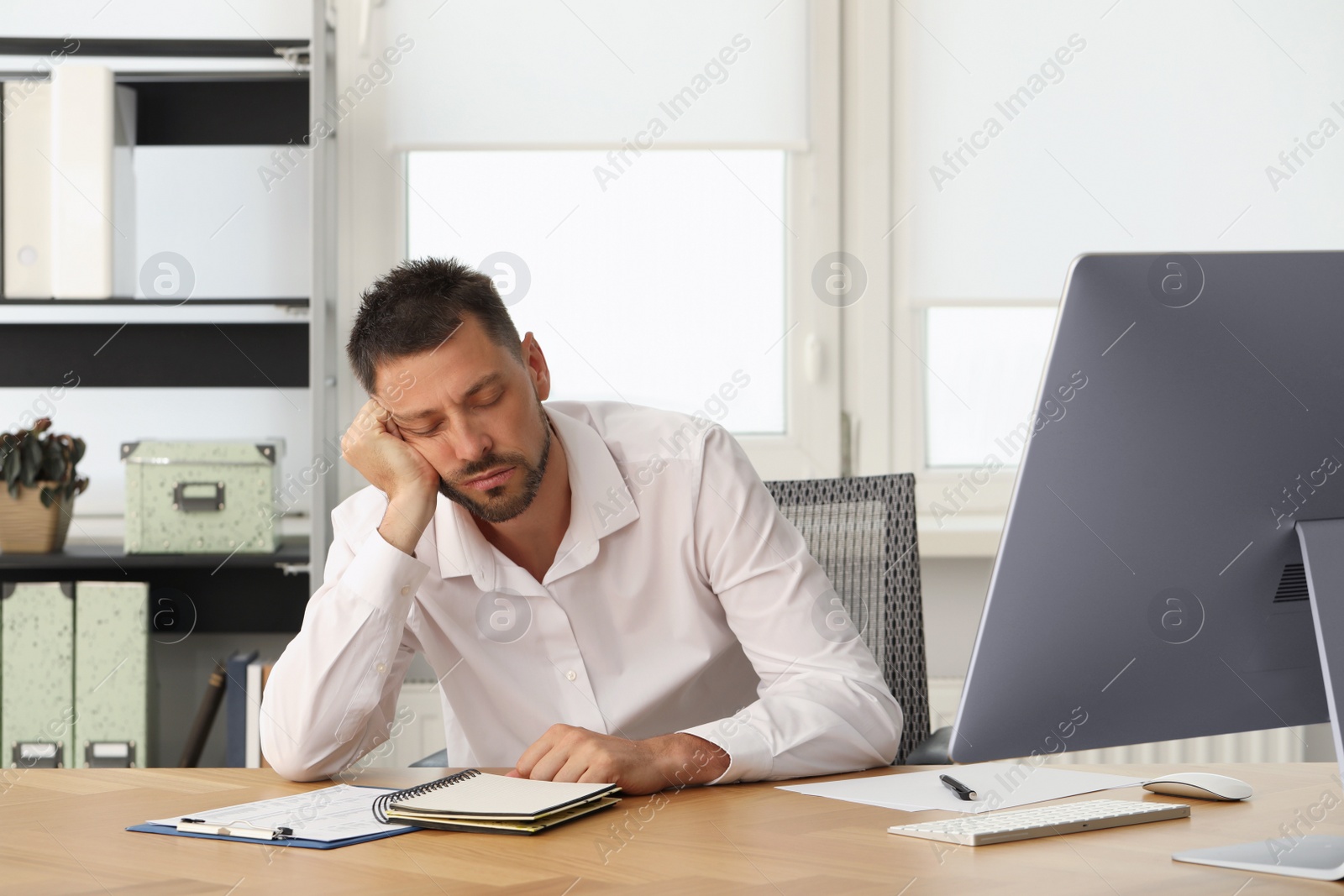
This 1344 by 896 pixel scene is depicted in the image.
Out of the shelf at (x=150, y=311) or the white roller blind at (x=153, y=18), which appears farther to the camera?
the white roller blind at (x=153, y=18)

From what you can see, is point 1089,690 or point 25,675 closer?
point 1089,690

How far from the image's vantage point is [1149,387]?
0.72m

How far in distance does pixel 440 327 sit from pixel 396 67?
161cm

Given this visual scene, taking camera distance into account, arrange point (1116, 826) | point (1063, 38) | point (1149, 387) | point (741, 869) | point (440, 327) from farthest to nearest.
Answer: point (1063, 38)
point (440, 327)
point (1116, 826)
point (741, 869)
point (1149, 387)

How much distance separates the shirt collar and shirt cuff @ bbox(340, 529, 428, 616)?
107 millimetres

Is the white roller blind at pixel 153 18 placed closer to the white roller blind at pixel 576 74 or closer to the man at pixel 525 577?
the white roller blind at pixel 576 74

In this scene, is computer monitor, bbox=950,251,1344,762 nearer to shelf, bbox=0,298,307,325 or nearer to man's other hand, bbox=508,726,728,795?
man's other hand, bbox=508,726,728,795

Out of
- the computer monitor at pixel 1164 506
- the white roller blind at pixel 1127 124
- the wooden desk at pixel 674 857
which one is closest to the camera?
the computer monitor at pixel 1164 506

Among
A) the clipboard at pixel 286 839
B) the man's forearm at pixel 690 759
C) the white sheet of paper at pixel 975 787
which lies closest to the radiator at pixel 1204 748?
the white sheet of paper at pixel 975 787

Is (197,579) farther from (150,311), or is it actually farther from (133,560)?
(150,311)

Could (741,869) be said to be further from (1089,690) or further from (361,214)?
(361,214)

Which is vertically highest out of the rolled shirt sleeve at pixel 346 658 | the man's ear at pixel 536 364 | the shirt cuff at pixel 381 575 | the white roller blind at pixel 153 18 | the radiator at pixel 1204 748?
the white roller blind at pixel 153 18

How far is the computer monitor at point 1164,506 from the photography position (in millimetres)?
715

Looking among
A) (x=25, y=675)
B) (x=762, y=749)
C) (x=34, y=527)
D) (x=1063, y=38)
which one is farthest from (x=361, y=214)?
(x=762, y=749)
